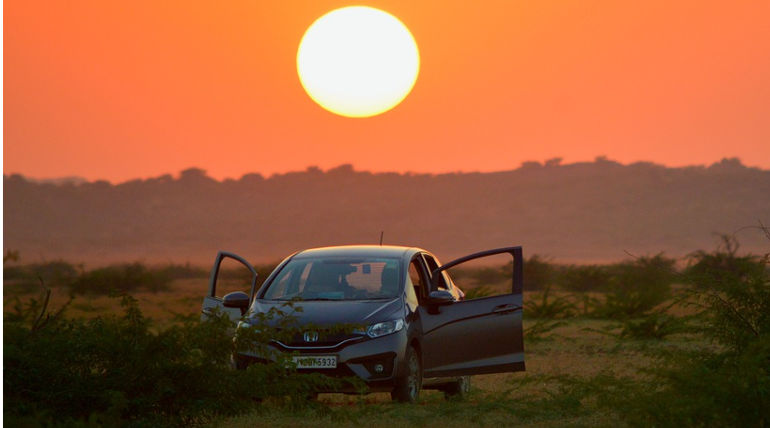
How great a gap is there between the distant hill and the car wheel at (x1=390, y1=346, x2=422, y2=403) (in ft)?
389

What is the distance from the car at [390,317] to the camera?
12453 mm

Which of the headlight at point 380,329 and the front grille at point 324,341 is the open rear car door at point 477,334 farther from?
the front grille at point 324,341

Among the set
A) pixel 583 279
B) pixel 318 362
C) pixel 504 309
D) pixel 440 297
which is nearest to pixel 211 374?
pixel 318 362

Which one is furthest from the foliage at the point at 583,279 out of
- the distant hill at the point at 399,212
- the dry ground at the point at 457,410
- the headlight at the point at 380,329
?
the distant hill at the point at 399,212

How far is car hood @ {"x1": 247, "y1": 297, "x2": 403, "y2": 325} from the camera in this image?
40.6ft

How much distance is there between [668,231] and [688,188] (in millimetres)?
14815

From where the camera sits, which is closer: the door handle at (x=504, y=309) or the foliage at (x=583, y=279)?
the door handle at (x=504, y=309)

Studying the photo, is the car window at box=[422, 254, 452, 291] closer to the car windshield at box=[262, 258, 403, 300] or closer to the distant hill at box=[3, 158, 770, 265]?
the car windshield at box=[262, 258, 403, 300]

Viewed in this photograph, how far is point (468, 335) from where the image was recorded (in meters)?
13.3

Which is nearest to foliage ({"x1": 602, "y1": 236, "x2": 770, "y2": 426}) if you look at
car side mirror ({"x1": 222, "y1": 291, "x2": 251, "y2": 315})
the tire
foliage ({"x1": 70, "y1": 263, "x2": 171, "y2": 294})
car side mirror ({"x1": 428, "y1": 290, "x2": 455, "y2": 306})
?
car side mirror ({"x1": 428, "y1": 290, "x2": 455, "y2": 306})

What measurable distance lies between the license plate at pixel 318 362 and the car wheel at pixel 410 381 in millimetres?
696

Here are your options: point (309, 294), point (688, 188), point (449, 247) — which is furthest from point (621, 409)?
point (688, 188)

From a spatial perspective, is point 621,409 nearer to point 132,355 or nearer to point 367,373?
point 132,355

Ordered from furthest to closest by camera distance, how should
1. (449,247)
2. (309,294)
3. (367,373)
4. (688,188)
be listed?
(688,188)
(449,247)
(309,294)
(367,373)
